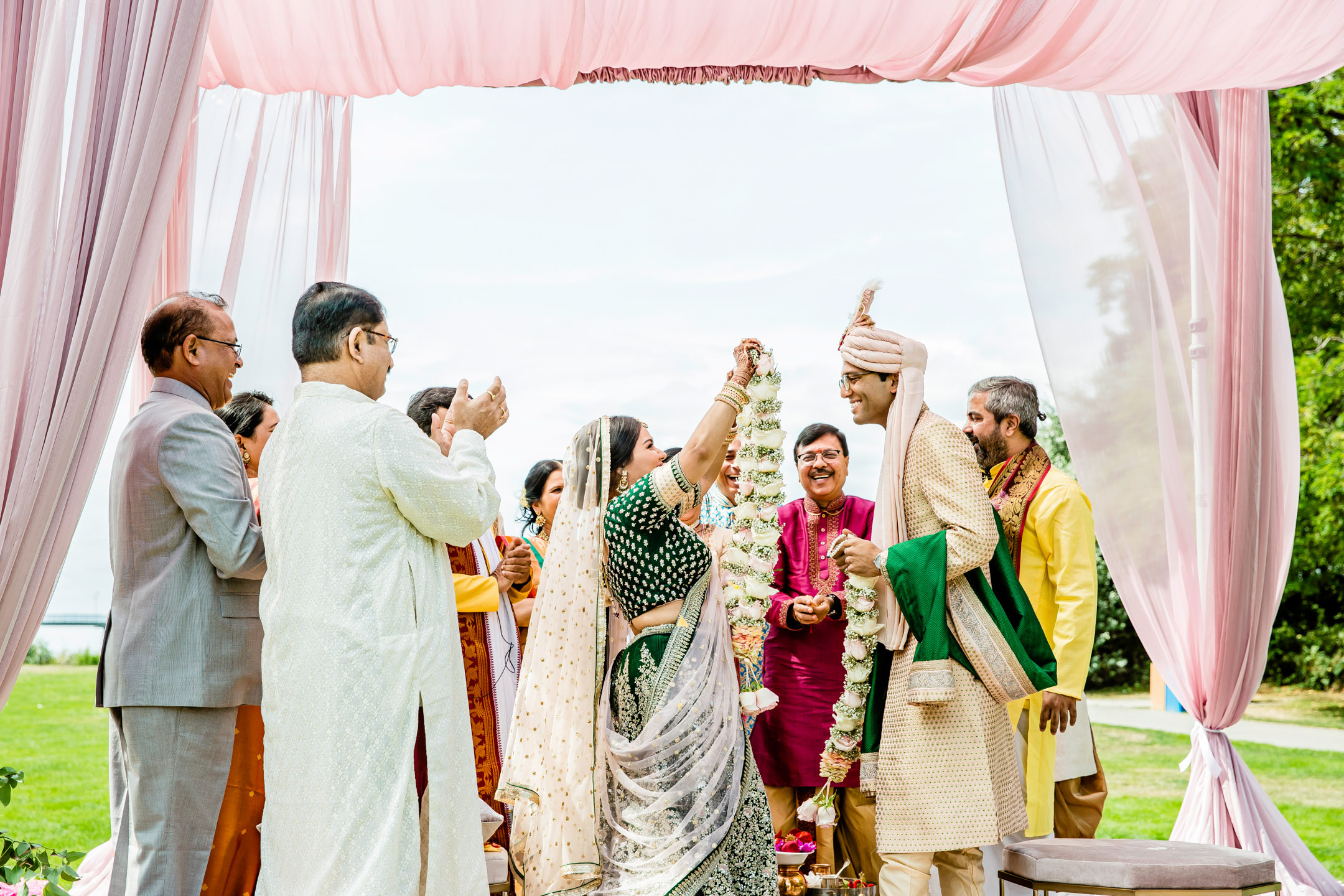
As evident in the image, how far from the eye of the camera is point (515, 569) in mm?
3893

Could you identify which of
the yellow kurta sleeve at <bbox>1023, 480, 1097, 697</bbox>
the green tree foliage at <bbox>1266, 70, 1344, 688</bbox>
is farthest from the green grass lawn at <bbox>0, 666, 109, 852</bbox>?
the green tree foliage at <bbox>1266, 70, 1344, 688</bbox>

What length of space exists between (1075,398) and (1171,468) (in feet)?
1.50

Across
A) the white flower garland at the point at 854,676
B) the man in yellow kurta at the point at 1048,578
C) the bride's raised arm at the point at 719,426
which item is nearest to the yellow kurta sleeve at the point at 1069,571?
the man in yellow kurta at the point at 1048,578

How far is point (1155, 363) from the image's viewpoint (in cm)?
438

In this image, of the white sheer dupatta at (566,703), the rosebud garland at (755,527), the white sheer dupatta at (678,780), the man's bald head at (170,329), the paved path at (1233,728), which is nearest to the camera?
the man's bald head at (170,329)

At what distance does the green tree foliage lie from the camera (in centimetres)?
1105

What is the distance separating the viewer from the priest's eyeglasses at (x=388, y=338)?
2684 mm

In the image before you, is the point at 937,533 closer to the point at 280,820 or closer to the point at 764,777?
the point at 764,777

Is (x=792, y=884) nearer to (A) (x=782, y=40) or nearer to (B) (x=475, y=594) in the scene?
(B) (x=475, y=594)

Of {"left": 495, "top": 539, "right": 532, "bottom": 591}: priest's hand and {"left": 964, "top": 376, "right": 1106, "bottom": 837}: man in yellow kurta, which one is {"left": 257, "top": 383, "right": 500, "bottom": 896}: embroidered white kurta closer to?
{"left": 495, "top": 539, "right": 532, "bottom": 591}: priest's hand

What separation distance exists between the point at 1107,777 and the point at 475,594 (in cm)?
870

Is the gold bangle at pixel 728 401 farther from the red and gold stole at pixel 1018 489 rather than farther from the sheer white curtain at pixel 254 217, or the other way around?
the sheer white curtain at pixel 254 217

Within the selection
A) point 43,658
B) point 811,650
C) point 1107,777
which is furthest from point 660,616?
point 43,658

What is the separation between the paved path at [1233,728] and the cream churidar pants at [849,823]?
6734mm
